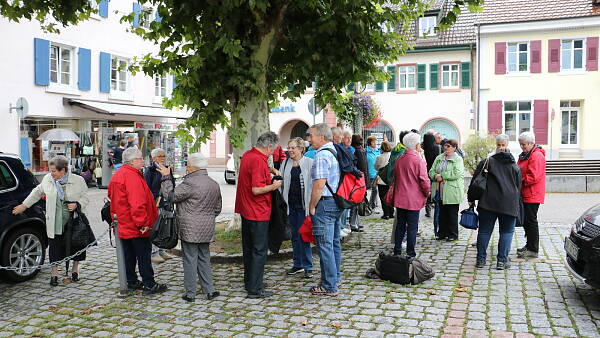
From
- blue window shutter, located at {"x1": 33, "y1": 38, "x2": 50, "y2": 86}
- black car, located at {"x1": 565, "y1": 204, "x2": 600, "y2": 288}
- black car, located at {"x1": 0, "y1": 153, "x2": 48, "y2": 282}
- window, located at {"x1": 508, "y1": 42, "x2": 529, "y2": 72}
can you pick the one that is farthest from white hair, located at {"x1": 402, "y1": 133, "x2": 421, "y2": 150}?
window, located at {"x1": 508, "y1": 42, "x2": 529, "y2": 72}

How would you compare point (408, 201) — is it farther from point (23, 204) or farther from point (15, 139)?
point (15, 139)

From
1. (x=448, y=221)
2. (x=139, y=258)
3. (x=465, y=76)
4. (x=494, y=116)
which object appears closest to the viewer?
(x=139, y=258)

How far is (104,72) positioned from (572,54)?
2281cm

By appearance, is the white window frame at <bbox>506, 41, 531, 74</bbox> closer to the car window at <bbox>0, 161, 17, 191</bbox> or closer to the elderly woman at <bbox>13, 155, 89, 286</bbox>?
the elderly woman at <bbox>13, 155, 89, 286</bbox>

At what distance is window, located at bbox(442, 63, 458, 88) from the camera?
32812mm

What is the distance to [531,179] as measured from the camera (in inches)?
313

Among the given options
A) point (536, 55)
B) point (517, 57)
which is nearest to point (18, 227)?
point (536, 55)

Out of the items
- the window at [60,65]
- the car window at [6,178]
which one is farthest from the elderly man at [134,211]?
the window at [60,65]

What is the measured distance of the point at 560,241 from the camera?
966cm

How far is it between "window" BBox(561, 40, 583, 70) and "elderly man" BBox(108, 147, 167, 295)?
28.3 metres

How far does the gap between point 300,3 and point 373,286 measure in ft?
13.4

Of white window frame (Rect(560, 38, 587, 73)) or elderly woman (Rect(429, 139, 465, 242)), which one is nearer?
elderly woman (Rect(429, 139, 465, 242))

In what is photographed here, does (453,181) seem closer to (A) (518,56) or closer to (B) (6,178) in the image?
(B) (6,178)

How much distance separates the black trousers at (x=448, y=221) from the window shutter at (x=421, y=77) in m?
24.5
